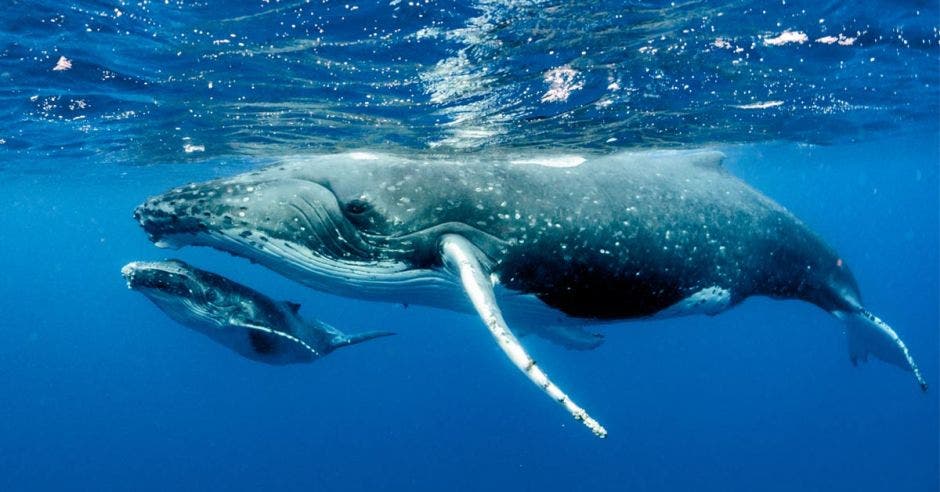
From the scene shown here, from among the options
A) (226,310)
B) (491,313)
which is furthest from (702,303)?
(226,310)

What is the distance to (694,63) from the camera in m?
12.1

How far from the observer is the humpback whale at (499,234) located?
533 centimetres

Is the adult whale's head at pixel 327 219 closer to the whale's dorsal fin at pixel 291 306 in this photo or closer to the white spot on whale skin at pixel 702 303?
the whale's dorsal fin at pixel 291 306

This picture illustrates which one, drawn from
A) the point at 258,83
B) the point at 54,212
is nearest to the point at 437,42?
the point at 258,83

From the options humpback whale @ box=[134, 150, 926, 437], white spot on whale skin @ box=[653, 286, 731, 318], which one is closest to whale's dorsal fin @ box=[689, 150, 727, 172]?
humpback whale @ box=[134, 150, 926, 437]

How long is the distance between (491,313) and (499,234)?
1.57 metres

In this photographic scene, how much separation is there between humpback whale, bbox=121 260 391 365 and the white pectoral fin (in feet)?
5.20

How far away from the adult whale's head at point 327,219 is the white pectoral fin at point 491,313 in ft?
0.87

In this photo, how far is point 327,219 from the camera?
558 centimetres

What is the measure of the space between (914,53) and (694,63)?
16.8ft

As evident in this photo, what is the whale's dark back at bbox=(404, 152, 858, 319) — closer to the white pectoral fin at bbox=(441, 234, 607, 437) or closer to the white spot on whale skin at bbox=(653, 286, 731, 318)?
the white spot on whale skin at bbox=(653, 286, 731, 318)

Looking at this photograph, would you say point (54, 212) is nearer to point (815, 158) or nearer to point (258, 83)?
point (258, 83)

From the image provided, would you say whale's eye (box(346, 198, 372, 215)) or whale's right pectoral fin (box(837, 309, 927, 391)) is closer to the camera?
whale's eye (box(346, 198, 372, 215))

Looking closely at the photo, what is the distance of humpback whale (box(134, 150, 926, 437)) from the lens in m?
5.33
